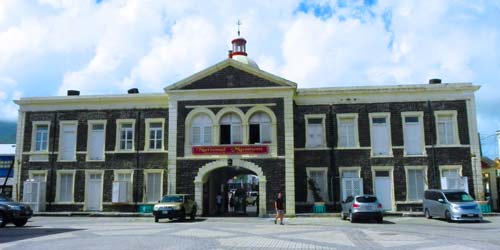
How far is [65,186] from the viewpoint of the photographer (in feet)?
106

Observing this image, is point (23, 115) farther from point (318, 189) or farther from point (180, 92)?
point (318, 189)

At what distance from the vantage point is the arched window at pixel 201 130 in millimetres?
30141

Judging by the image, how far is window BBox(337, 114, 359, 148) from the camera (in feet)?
100

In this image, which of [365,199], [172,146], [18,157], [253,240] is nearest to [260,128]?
[172,146]

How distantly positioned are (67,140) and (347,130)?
1872 cm

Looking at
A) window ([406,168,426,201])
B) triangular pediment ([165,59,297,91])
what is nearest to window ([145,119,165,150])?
triangular pediment ([165,59,297,91])

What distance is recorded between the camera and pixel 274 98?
97.6 ft

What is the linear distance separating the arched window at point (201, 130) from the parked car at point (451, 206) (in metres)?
13.3

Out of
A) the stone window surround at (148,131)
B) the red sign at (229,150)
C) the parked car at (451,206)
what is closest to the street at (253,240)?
the parked car at (451,206)

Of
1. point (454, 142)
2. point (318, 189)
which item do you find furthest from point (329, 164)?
point (454, 142)

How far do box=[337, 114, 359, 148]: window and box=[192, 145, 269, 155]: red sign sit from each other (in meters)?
4.95

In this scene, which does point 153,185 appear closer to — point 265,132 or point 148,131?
point 148,131

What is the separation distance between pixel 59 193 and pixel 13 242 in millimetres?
18198

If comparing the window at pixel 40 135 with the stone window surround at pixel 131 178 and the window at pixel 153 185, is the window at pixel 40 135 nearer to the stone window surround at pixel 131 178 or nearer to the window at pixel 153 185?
the stone window surround at pixel 131 178
